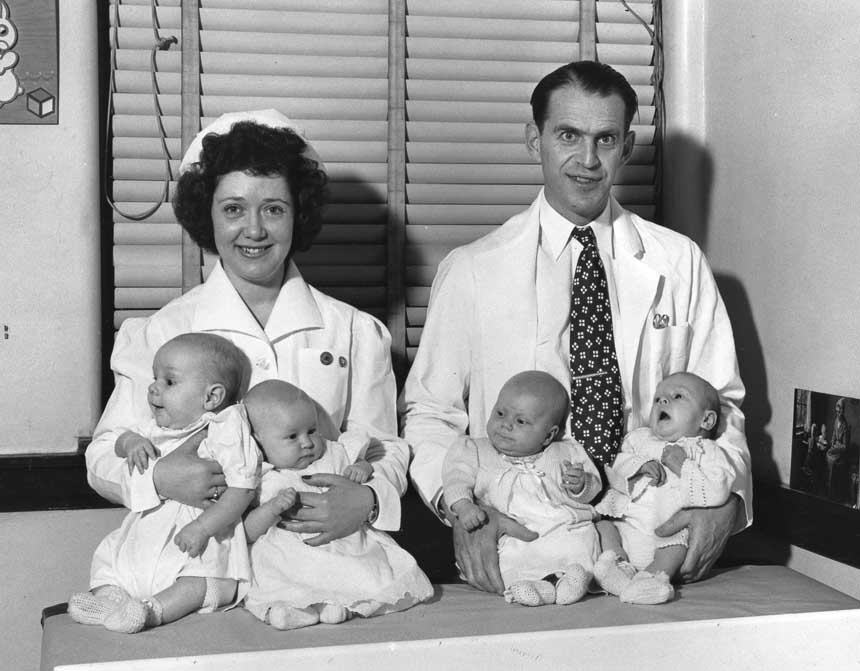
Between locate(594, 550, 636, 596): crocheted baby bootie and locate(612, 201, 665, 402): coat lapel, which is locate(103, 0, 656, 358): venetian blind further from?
locate(594, 550, 636, 596): crocheted baby bootie

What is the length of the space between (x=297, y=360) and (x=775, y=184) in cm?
164

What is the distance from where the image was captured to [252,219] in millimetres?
2883

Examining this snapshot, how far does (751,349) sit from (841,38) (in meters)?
1.05

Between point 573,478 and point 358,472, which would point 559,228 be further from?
point 358,472

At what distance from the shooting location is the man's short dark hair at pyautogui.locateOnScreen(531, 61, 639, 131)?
3.03m

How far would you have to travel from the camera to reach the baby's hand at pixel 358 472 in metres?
2.78

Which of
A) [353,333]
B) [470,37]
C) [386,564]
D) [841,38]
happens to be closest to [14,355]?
[353,333]

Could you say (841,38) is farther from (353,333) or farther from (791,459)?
(353,333)

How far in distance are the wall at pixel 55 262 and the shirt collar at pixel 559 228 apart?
143cm

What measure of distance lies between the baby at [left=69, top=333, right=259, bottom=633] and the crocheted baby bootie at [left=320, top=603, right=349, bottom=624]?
214mm

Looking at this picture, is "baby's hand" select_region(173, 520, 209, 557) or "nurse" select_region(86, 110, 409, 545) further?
"nurse" select_region(86, 110, 409, 545)

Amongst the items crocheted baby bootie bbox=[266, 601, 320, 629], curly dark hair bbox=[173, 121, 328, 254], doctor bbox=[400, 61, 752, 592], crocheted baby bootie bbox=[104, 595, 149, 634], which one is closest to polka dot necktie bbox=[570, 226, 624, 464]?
doctor bbox=[400, 61, 752, 592]

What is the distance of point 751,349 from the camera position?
3.58 meters

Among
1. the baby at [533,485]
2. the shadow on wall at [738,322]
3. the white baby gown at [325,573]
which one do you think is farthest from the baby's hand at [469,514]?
the shadow on wall at [738,322]
